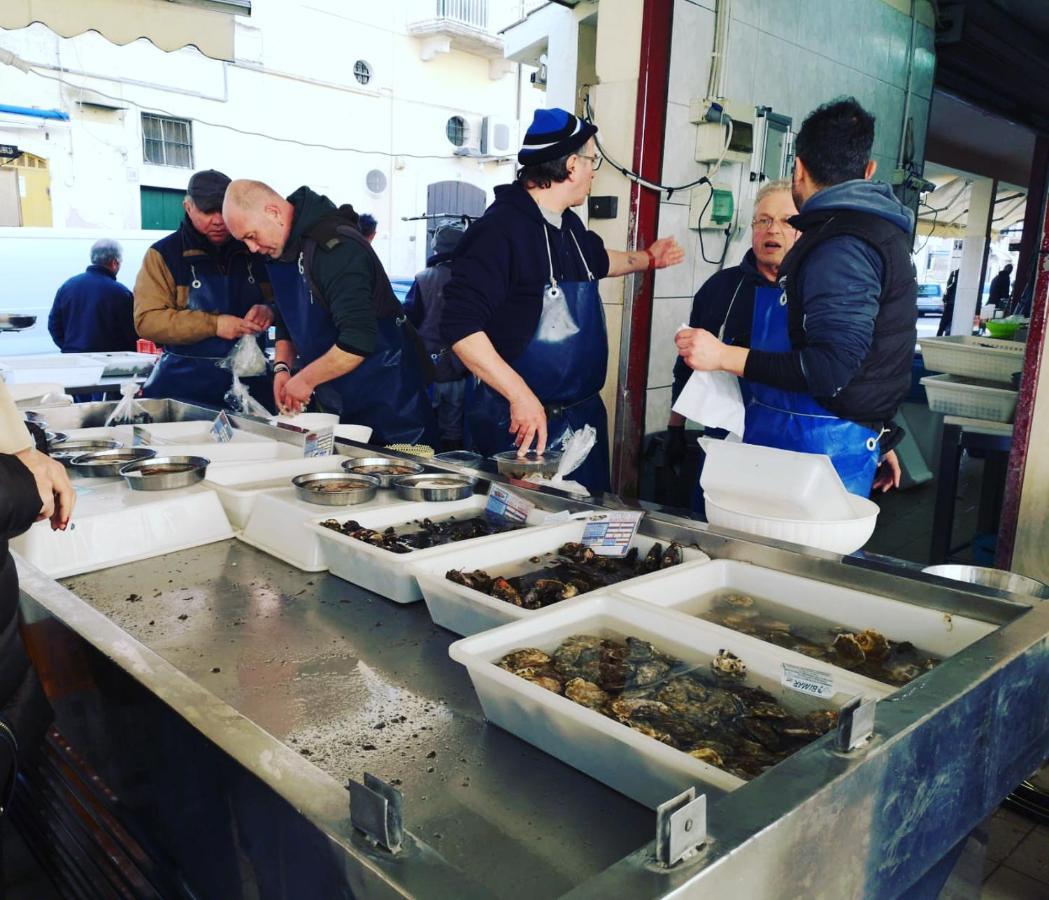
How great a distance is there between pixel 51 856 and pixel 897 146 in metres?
7.18

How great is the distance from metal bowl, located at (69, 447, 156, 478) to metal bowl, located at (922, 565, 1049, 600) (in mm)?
1958

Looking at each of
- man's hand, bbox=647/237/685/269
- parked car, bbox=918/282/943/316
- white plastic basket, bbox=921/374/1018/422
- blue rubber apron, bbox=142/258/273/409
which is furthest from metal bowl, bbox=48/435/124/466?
parked car, bbox=918/282/943/316

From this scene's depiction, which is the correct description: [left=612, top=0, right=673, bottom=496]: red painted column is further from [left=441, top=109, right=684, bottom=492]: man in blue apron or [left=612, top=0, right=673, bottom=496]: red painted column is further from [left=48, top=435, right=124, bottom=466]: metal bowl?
[left=48, top=435, right=124, bottom=466]: metal bowl

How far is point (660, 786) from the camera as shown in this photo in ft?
3.07

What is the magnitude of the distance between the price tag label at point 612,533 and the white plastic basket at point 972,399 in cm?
272

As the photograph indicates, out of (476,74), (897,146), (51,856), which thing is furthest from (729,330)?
(476,74)

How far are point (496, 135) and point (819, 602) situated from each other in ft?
66.9

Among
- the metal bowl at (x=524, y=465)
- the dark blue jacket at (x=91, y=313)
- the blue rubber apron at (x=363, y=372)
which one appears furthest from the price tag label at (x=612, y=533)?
the dark blue jacket at (x=91, y=313)

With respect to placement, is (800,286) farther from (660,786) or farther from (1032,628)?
(660,786)

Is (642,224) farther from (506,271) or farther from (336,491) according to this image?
(336,491)

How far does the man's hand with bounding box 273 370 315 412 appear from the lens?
3.34m

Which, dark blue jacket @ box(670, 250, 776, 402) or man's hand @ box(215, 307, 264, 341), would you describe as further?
man's hand @ box(215, 307, 264, 341)

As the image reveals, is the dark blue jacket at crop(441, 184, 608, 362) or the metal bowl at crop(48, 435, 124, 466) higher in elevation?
the dark blue jacket at crop(441, 184, 608, 362)

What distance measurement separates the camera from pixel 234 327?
390cm
